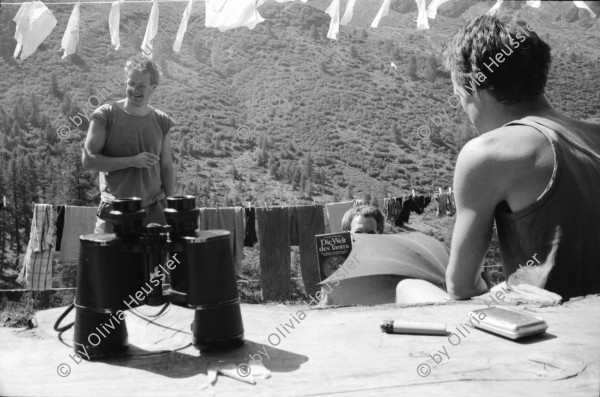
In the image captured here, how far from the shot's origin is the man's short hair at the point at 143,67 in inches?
109

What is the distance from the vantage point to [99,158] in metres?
2.66

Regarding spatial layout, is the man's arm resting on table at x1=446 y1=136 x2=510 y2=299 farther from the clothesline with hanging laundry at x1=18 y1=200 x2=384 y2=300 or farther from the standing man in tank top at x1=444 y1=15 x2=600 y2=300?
the clothesline with hanging laundry at x1=18 y1=200 x2=384 y2=300

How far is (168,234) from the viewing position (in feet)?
3.67

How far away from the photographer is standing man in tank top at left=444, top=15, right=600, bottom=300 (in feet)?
3.85

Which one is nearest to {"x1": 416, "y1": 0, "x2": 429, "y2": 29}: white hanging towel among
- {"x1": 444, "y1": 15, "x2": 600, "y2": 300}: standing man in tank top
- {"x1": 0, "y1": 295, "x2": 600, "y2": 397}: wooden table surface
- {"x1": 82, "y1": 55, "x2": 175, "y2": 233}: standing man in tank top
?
{"x1": 82, "y1": 55, "x2": 175, "y2": 233}: standing man in tank top

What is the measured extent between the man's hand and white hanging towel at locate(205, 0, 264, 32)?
80.5 inches

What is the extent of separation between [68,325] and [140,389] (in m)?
0.41

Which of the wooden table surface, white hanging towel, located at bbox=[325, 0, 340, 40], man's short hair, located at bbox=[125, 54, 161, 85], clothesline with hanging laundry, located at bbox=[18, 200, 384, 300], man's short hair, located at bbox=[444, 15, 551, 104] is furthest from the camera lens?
clothesline with hanging laundry, located at bbox=[18, 200, 384, 300]

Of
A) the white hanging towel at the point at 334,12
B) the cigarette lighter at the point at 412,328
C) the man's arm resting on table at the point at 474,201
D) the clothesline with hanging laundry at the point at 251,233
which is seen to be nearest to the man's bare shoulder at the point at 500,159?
the man's arm resting on table at the point at 474,201

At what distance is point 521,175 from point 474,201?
0.34ft

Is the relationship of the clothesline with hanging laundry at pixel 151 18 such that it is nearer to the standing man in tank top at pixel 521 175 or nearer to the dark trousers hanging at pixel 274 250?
the dark trousers hanging at pixel 274 250

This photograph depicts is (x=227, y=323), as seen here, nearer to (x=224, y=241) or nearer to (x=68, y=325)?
(x=224, y=241)

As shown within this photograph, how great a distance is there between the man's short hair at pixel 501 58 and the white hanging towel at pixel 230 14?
3319 millimetres

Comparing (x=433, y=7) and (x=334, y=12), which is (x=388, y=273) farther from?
(x=334, y=12)
